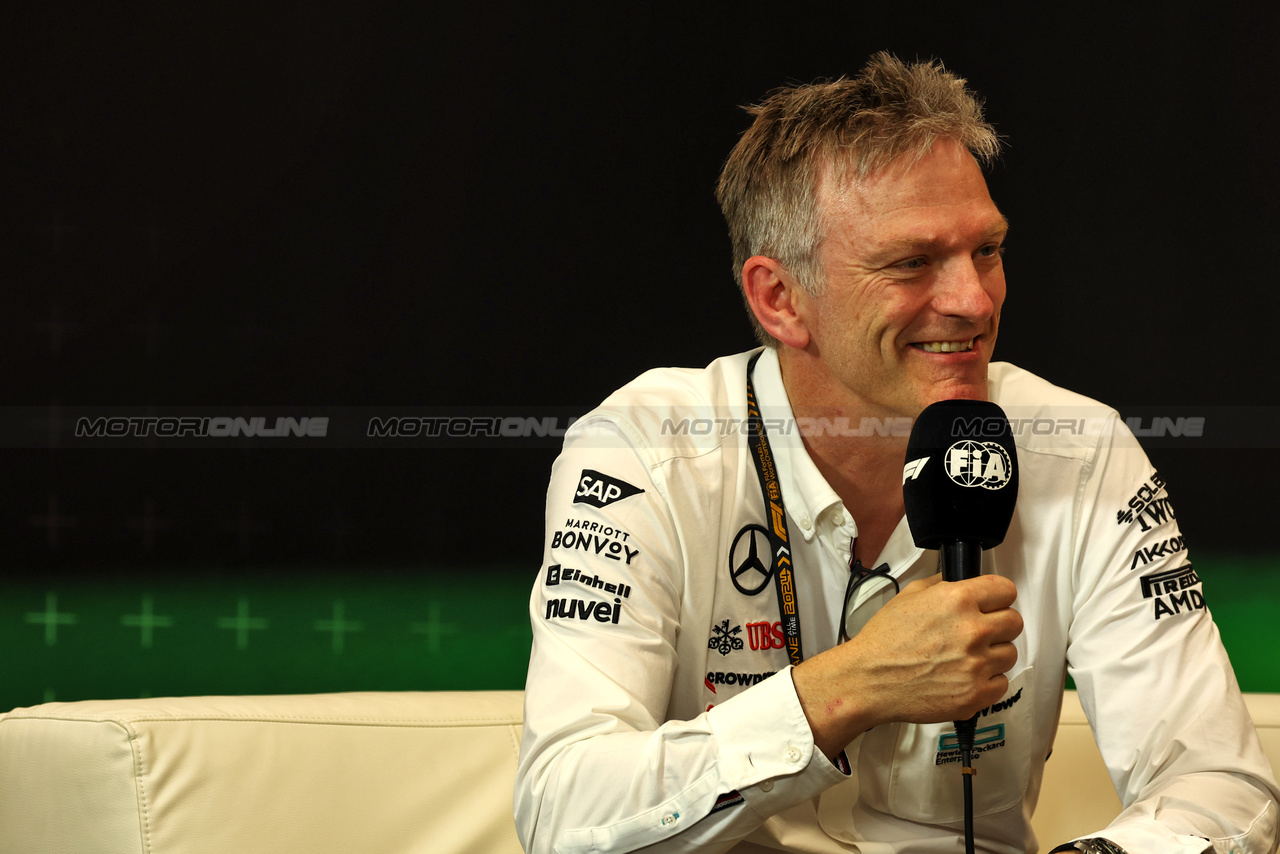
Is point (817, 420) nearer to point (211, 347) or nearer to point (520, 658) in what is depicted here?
point (520, 658)

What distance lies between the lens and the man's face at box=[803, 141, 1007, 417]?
135 centimetres

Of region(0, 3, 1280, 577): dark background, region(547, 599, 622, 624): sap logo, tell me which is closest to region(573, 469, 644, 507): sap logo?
region(547, 599, 622, 624): sap logo

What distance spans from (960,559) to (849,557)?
12.7 inches

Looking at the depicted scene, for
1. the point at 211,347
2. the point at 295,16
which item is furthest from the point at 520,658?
the point at 295,16

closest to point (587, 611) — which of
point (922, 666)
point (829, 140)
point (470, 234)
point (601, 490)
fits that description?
point (601, 490)

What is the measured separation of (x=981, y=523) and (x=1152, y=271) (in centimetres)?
146

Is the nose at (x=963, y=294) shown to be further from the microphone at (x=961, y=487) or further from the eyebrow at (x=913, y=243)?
the microphone at (x=961, y=487)

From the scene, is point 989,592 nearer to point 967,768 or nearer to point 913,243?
point 967,768

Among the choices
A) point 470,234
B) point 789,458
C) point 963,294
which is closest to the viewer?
point 963,294

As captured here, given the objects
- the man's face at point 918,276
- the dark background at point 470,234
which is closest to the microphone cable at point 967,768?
the man's face at point 918,276

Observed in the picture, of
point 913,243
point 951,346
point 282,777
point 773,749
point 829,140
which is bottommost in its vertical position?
point 282,777

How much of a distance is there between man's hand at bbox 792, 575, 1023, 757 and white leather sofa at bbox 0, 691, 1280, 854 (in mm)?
711

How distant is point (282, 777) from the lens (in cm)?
150

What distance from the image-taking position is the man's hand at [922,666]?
104 cm
